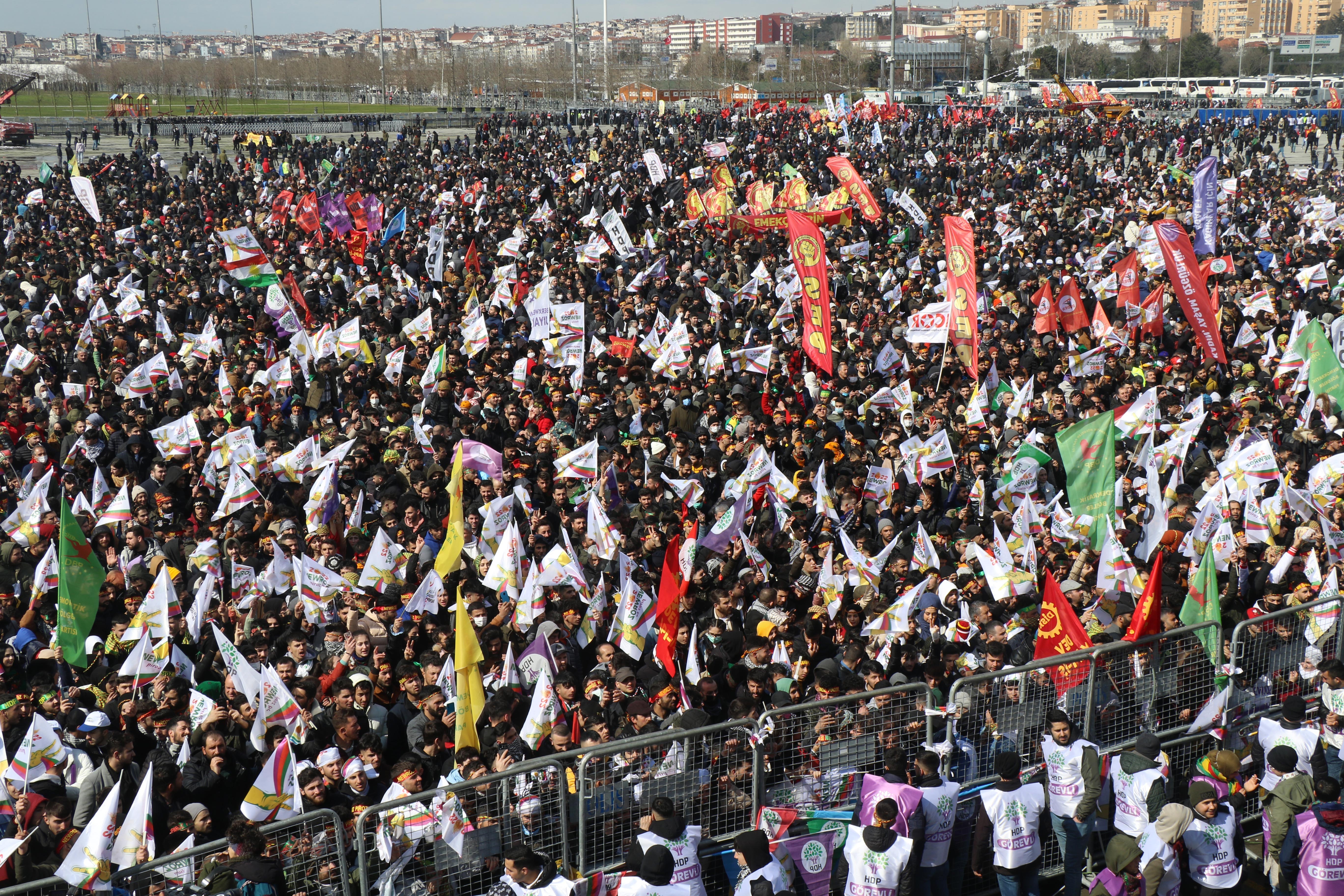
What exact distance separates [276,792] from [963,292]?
33.8 feet

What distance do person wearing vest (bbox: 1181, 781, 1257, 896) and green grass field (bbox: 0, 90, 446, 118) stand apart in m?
66.4

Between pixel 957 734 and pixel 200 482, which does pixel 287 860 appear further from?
pixel 200 482

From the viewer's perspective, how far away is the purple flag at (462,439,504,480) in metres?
10.8

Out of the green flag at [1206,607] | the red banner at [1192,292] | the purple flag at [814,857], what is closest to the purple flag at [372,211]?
the red banner at [1192,292]

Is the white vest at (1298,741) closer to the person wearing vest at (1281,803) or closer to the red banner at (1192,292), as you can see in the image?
the person wearing vest at (1281,803)

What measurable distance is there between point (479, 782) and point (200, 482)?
6.58 meters

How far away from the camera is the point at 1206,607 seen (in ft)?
25.2

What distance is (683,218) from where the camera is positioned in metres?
27.6

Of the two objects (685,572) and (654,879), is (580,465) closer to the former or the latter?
(685,572)

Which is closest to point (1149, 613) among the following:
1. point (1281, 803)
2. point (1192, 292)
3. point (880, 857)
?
point (1281, 803)

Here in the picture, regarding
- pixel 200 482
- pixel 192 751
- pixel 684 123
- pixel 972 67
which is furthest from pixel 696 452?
pixel 972 67

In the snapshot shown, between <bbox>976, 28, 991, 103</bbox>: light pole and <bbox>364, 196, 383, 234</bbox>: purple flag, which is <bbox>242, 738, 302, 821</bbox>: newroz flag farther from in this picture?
<bbox>976, 28, 991, 103</bbox>: light pole

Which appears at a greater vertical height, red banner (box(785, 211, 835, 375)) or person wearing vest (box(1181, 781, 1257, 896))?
red banner (box(785, 211, 835, 375))

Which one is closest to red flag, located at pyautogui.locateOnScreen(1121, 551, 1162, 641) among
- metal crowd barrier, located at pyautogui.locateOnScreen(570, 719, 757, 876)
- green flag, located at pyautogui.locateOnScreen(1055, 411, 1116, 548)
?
green flag, located at pyautogui.locateOnScreen(1055, 411, 1116, 548)
